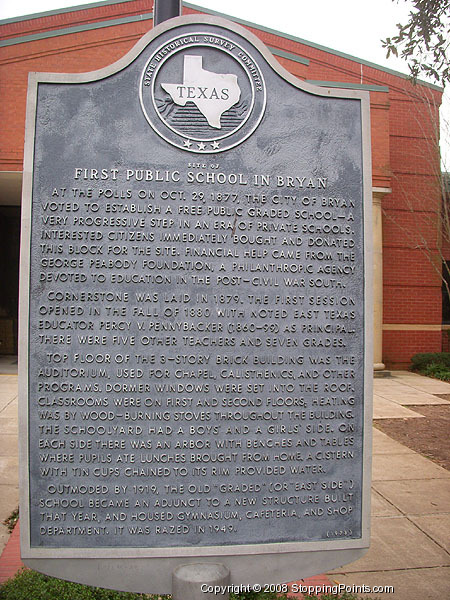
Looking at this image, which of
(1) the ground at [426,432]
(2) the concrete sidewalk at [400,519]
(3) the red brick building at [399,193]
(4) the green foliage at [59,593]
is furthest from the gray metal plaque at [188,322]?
(3) the red brick building at [399,193]

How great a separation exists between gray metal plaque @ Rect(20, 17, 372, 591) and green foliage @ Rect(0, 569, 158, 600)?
0.59m

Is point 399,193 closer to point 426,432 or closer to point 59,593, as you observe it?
point 426,432

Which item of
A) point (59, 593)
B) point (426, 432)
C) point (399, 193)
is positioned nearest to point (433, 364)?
point (399, 193)

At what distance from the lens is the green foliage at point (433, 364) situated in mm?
13611

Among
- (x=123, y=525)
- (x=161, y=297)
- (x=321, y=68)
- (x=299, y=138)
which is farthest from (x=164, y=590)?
(x=321, y=68)

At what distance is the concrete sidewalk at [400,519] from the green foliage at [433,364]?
659cm

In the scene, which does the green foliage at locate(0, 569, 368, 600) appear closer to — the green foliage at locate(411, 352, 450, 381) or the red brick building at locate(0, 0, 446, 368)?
the red brick building at locate(0, 0, 446, 368)

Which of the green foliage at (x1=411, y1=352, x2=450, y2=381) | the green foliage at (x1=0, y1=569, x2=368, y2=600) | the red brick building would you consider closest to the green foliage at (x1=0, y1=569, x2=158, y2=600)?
the green foliage at (x1=0, y1=569, x2=368, y2=600)

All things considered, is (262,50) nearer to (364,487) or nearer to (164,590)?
(364,487)

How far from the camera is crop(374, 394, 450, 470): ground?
23.1 feet

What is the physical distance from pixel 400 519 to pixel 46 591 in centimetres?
305

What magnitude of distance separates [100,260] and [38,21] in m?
12.0

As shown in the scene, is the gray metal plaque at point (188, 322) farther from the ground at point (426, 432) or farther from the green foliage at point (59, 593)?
the ground at point (426, 432)

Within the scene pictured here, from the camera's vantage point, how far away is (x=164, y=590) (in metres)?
2.82
